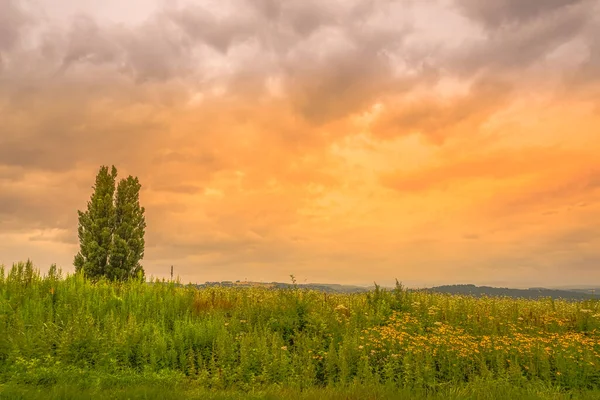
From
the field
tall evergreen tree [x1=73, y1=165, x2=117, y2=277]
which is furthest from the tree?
the field

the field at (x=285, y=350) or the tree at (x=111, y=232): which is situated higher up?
the tree at (x=111, y=232)

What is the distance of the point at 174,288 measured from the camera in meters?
17.7

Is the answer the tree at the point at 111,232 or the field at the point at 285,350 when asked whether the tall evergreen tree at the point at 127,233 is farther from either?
the field at the point at 285,350

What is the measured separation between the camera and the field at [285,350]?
8.88 metres

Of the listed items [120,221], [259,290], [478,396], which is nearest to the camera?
[478,396]

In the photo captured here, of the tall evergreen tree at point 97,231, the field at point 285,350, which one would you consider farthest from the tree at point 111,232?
the field at point 285,350

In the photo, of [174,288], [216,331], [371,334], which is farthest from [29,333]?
[371,334]

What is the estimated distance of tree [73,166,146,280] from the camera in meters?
27.9

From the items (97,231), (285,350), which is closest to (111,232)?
(97,231)

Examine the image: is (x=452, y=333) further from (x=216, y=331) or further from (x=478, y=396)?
(x=216, y=331)

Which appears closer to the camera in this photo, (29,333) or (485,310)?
(29,333)

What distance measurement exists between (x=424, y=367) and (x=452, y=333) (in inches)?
104

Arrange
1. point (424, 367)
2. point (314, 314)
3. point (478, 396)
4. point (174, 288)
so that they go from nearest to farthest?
point (478, 396) < point (424, 367) < point (314, 314) < point (174, 288)

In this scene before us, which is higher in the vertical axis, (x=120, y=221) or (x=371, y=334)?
(x=120, y=221)
